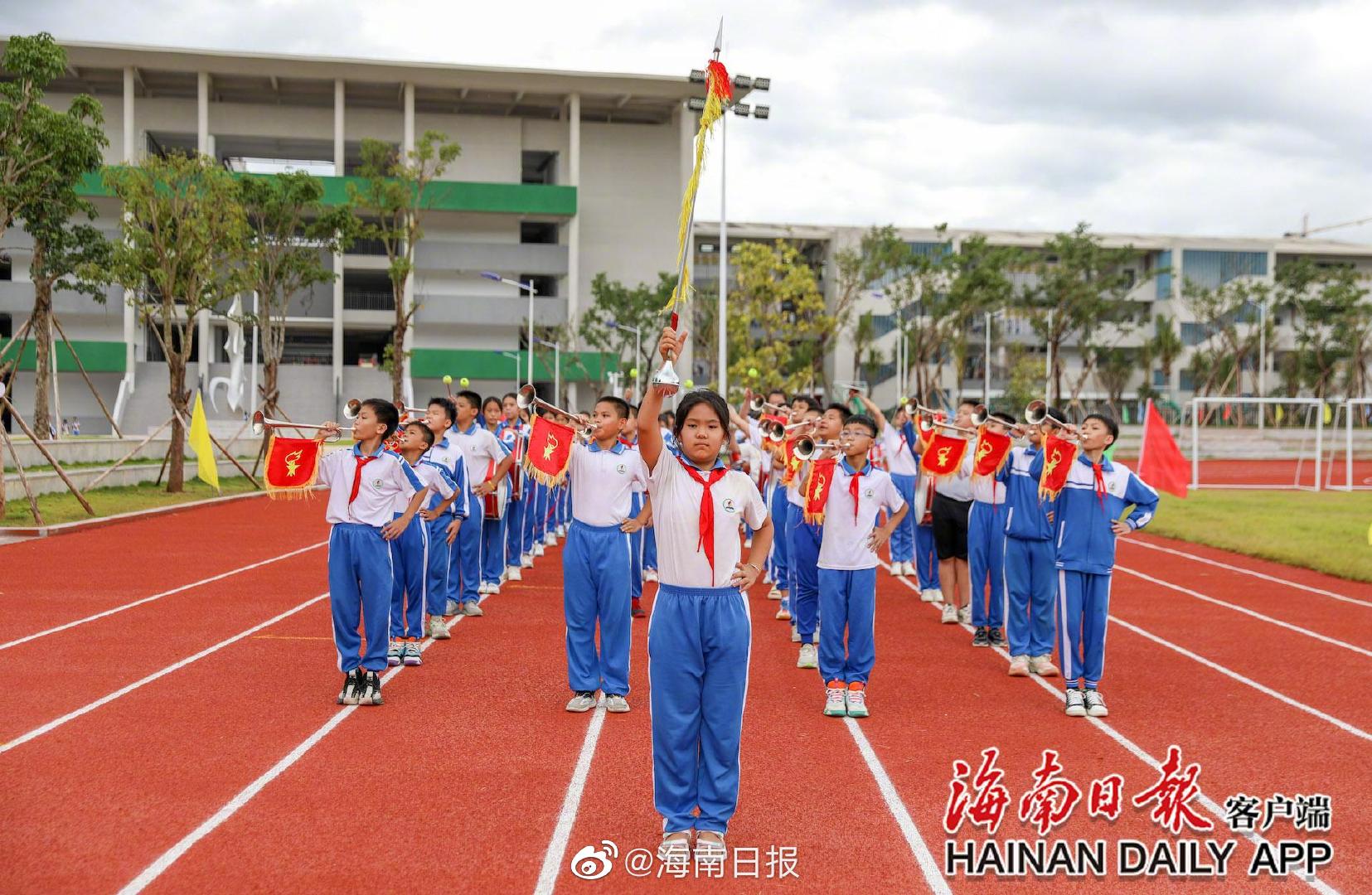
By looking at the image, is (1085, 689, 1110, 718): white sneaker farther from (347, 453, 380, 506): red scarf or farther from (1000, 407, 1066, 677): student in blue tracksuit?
(347, 453, 380, 506): red scarf

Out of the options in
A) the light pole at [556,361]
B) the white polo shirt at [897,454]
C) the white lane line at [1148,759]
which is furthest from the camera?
the light pole at [556,361]

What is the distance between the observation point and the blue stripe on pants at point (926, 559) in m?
12.0

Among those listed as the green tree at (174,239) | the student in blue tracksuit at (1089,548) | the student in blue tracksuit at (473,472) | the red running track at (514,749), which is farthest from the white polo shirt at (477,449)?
the green tree at (174,239)

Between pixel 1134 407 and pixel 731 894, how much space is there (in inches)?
2468

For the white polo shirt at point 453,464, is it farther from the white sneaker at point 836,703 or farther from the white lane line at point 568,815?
the white sneaker at point 836,703

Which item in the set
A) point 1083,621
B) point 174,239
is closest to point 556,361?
point 174,239

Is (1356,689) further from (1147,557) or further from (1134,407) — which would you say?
(1134,407)

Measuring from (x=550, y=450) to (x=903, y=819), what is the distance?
409 cm

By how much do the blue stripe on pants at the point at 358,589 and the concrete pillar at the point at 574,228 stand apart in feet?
144

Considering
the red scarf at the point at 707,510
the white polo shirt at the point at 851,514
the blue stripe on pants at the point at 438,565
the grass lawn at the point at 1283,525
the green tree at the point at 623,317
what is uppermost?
the green tree at the point at 623,317

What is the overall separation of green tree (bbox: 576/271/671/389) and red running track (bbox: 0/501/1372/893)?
127 ft

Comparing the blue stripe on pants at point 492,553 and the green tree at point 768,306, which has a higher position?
the green tree at point 768,306

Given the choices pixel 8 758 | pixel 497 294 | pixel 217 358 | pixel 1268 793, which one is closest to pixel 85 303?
pixel 217 358

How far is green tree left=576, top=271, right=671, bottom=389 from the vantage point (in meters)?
48.9
